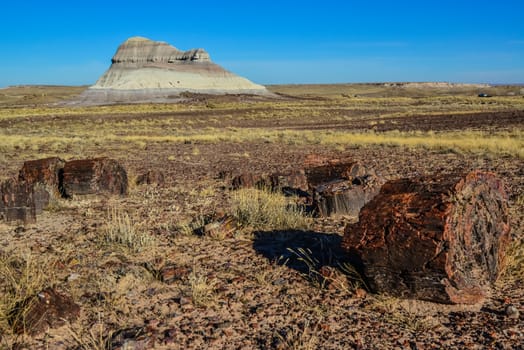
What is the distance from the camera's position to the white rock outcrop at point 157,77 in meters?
80.7

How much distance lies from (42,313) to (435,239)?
3152mm

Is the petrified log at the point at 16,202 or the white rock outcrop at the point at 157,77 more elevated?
the white rock outcrop at the point at 157,77

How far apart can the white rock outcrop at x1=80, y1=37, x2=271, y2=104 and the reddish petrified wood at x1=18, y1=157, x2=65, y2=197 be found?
69.8m

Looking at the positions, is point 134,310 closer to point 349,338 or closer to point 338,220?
point 349,338

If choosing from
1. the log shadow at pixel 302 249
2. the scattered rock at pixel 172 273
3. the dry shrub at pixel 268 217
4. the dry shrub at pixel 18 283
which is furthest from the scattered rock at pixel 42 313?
the dry shrub at pixel 268 217

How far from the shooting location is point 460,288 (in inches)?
152

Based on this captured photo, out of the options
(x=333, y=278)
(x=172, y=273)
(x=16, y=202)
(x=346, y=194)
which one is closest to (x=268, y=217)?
(x=346, y=194)

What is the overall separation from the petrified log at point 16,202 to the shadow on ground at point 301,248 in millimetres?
3428

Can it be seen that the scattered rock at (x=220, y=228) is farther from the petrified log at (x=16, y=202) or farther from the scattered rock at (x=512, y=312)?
the scattered rock at (x=512, y=312)

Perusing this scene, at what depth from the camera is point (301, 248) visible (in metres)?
5.34

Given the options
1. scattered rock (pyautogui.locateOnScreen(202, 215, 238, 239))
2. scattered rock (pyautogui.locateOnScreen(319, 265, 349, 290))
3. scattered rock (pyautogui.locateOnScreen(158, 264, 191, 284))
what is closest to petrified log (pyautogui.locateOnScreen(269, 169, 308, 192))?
scattered rock (pyautogui.locateOnScreen(202, 215, 238, 239))

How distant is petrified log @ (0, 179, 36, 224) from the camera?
686cm

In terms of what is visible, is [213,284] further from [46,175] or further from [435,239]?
[46,175]

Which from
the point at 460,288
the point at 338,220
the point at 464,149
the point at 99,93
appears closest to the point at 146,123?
the point at 464,149
